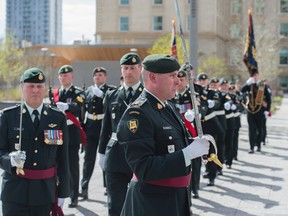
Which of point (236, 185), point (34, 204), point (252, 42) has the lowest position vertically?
point (236, 185)

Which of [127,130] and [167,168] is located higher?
[127,130]

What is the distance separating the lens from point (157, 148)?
12.7 ft

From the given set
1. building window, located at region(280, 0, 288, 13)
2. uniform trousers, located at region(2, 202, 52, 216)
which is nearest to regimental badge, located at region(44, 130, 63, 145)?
uniform trousers, located at region(2, 202, 52, 216)

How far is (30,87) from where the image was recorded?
506 centimetres

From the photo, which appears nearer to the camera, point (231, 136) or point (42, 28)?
point (231, 136)

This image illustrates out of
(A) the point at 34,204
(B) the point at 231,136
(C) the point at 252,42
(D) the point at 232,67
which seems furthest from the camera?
(D) the point at 232,67

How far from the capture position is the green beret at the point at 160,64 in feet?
12.9

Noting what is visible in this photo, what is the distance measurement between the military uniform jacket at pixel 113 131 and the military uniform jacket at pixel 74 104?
144 centimetres

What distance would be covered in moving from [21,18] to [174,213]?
504 feet

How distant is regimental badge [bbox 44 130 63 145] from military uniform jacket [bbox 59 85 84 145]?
126 inches

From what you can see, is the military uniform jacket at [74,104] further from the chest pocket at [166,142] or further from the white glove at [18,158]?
the chest pocket at [166,142]

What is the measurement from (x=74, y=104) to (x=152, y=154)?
485 cm

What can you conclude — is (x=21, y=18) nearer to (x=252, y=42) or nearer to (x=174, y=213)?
(x=252, y=42)

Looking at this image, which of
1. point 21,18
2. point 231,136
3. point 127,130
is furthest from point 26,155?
Answer: point 21,18
